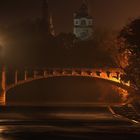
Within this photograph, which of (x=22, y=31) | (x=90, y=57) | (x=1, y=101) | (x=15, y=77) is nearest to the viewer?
(x=1, y=101)

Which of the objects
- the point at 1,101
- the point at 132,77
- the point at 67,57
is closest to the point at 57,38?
the point at 67,57

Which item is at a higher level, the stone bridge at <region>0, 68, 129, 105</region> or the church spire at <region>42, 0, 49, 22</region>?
the church spire at <region>42, 0, 49, 22</region>

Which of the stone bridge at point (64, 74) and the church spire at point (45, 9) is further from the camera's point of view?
the church spire at point (45, 9)

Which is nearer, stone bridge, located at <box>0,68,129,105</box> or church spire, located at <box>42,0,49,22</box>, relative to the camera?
stone bridge, located at <box>0,68,129,105</box>

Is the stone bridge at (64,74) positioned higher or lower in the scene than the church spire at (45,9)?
lower

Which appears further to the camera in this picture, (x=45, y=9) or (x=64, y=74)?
(x=45, y=9)

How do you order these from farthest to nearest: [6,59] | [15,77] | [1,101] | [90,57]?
1. [90,57]
2. [6,59]
3. [15,77]
4. [1,101]

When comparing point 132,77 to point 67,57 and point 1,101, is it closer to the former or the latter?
point 1,101

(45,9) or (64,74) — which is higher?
(45,9)

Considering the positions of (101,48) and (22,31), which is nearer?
(101,48)

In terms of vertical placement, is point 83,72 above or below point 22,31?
below

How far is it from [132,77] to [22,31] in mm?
66964

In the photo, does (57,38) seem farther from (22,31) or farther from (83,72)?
(83,72)

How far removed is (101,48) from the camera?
116 meters
